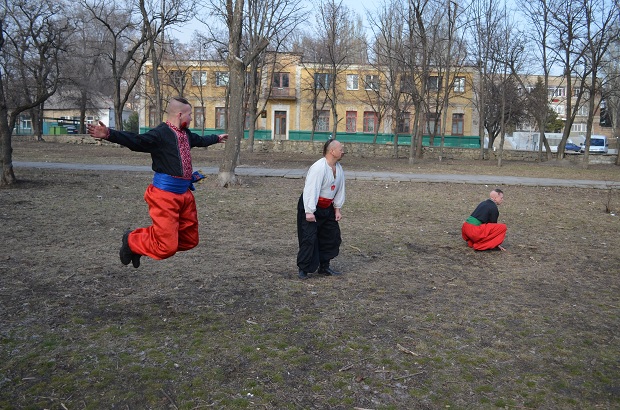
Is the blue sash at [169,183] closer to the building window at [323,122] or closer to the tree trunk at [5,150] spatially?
the tree trunk at [5,150]

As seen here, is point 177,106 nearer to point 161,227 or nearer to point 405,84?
point 161,227

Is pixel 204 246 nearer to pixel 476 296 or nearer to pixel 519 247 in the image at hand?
pixel 476 296

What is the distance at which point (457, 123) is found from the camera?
57094mm

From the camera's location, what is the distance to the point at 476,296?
597cm

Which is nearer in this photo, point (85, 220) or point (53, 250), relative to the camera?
point (53, 250)

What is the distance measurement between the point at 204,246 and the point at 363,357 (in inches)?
170

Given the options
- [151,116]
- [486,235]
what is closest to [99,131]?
[486,235]

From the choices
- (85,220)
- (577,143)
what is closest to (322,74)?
(577,143)

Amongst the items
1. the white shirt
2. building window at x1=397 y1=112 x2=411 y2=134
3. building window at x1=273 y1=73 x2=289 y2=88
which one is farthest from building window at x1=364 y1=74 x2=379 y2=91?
the white shirt

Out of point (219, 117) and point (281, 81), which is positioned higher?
point (281, 81)

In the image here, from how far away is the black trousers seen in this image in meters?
6.38

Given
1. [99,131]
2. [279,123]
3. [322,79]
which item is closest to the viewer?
[99,131]

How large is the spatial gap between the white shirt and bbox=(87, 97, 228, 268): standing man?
4.38ft

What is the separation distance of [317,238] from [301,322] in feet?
5.70
